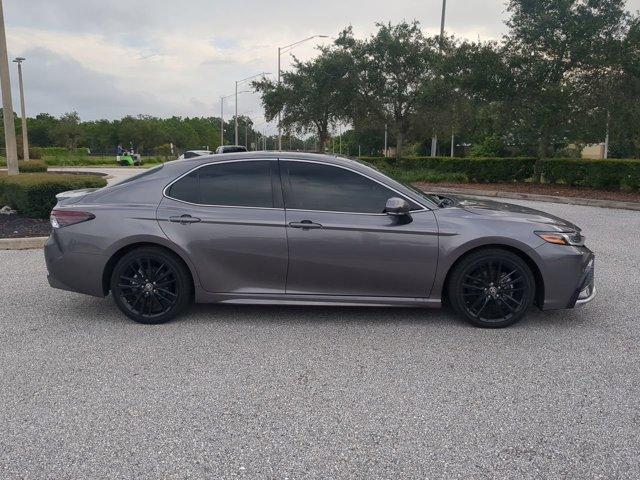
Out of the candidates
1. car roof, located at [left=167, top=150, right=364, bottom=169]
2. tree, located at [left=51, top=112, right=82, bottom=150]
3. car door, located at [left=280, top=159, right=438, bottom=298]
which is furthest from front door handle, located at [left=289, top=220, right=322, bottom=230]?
tree, located at [left=51, top=112, right=82, bottom=150]

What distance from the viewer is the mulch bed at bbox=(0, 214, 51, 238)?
859cm

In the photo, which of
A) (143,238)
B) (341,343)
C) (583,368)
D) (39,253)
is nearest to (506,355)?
(583,368)

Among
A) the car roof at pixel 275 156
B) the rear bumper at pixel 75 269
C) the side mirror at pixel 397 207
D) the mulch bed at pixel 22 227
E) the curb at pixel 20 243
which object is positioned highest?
the car roof at pixel 275 156

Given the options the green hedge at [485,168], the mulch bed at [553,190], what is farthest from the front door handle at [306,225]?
the green hedge at [485,168]

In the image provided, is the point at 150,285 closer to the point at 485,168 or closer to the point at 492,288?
the point at 492,288

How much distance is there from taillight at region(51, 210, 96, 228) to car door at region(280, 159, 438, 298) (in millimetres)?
1783

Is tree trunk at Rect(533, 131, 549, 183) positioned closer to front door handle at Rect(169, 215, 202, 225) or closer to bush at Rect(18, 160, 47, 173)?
front door handle at Rect(169, 215, 202, 225)

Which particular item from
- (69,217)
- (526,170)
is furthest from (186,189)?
(526,170)

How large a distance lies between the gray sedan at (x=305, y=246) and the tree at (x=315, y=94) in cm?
2060

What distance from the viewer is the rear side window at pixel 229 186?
15.9ft

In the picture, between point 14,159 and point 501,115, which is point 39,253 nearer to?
point 14,159

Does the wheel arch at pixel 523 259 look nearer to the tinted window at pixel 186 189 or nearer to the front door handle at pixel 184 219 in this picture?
the front door handle at pixel 184 219

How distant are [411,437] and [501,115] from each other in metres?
17.3

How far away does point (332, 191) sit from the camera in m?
4.79
